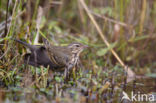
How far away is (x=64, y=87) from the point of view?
416 cm

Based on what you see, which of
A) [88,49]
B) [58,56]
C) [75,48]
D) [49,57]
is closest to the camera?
[49,57]

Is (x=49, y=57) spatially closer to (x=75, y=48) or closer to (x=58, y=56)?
(x=58, y=56)

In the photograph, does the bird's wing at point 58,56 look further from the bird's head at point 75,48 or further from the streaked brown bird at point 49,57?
the bird's head at point 75,48

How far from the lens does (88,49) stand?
6555mm

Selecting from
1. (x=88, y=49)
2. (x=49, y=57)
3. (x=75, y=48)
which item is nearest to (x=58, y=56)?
(x=49, y=57)

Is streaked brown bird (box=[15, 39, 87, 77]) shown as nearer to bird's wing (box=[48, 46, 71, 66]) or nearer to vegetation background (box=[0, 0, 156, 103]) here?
bird's wing (box=[48, 46, 71, 66])

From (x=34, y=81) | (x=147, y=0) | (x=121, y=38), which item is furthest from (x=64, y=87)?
(x=147, y=0)

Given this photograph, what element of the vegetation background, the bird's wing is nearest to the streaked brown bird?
the bird's wing

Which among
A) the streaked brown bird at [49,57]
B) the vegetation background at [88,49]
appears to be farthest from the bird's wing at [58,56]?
the vegetation background at [88,49]

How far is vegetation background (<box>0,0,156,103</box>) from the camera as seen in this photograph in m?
3.93

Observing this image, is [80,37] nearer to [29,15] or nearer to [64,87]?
[29,15]

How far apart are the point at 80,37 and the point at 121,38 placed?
100 cm

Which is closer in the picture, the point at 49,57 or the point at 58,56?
the point at 49,57

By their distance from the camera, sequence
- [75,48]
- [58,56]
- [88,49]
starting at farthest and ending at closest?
[88,49], [75,48], [58,56]
